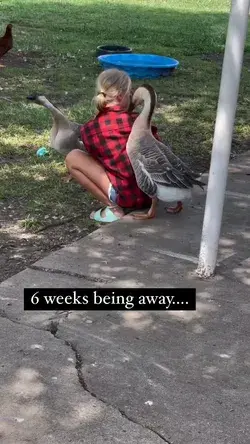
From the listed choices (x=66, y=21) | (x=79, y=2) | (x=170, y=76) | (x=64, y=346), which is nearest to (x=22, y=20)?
(x=66, y=21)

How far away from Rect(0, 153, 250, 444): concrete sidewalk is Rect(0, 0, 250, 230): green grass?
867mm

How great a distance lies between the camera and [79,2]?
57.0 feet

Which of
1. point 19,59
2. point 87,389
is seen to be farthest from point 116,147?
point 19,59

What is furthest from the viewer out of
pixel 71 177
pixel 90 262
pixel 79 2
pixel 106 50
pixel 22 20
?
pixel 79 2

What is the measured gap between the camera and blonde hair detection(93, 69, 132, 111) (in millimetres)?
4777

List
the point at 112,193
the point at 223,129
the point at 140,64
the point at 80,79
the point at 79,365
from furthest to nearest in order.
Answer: the point at 140,64
the point at 80,79
the point at 112,193
the point at 223,129
the point at 79,365

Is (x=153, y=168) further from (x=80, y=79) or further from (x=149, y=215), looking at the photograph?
(x=80, y=79)

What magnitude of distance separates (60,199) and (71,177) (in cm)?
30

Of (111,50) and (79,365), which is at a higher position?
(111,50)

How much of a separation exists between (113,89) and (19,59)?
5.65 metres

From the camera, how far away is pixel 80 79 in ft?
30.1

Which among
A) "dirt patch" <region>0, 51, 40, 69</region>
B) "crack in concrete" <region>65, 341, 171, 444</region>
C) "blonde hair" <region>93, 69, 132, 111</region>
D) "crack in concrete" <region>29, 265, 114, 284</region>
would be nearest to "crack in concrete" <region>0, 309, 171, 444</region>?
"crack in concrete" <region>65, 341, 171, 444</region>

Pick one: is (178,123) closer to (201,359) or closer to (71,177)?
(71,177)

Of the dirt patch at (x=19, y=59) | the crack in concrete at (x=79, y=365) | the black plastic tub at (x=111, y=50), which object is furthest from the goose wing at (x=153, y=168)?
the black plastic tub at (x=111, y=50)
